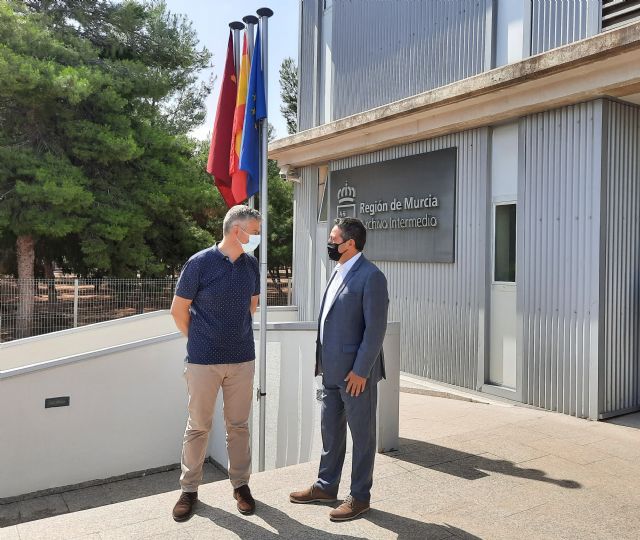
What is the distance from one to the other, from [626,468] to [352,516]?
7.93 ft

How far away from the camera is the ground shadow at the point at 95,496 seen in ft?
22.0

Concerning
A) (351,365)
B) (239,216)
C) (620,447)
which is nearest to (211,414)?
(351,365)

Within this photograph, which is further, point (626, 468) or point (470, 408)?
point (470, 408)

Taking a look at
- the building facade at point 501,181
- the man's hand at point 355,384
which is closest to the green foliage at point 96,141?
the building facade at point 501,181

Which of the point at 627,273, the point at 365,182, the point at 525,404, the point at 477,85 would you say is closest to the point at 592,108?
the point at 477,85

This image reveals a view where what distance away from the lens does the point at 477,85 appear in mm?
6855

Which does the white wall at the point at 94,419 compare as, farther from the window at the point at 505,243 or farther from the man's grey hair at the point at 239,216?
the man's grey hair at the point at 239,216

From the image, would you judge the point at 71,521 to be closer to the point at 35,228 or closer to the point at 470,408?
the point at 470,408

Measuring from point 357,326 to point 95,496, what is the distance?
512 centimetres

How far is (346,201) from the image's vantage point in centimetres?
1010

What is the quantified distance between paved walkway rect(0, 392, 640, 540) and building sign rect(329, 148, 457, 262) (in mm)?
3237

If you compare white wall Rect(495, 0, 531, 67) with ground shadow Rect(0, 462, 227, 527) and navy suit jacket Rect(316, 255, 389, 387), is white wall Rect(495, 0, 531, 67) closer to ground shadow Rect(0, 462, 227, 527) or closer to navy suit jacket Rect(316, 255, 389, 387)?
navy suit jacket Rect(316, 255, 389, 387)

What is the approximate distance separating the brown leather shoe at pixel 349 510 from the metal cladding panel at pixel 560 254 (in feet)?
11.7

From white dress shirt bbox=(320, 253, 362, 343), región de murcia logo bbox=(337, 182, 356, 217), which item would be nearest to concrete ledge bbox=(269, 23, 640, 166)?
región de murcia logo bbox=(337, 182, 356, 217)
